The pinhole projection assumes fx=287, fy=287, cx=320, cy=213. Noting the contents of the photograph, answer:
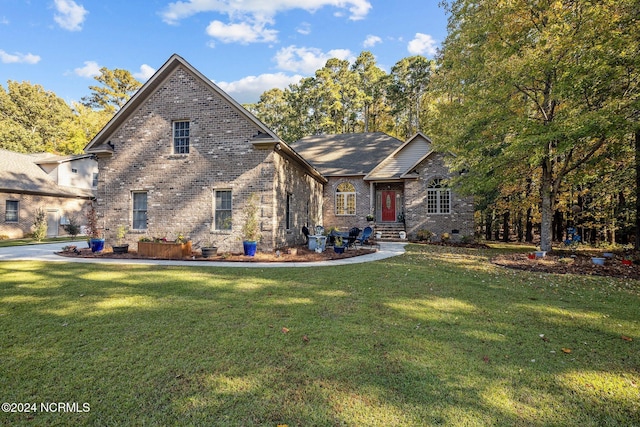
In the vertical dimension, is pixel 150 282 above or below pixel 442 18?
below

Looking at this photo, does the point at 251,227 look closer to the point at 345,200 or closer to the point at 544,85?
the point at 345,200

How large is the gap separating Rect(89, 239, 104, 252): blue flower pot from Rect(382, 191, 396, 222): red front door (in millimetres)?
15842

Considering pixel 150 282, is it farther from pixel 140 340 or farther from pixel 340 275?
pixel 340 275

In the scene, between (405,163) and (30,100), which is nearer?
(405,163)

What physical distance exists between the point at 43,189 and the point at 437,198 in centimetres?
2778

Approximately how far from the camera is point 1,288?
6203 mm

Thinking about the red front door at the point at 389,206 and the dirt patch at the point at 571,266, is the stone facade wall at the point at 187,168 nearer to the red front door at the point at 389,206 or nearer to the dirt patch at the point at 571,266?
the dirt patch at the point at 571,266

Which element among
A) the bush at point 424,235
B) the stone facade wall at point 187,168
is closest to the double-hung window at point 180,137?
the stone facade wall at point 187,168

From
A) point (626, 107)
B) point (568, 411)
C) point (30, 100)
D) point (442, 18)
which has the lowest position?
point (568, 411)

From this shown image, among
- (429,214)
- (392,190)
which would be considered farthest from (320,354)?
(392,190)

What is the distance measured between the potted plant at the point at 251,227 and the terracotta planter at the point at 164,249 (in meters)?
2.21

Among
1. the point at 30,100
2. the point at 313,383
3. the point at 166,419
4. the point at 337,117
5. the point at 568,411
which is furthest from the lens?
the point at 30,100

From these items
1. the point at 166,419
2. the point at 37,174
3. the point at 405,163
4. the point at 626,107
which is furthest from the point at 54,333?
the point at 37,174

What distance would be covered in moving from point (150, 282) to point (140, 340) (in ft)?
12.0
